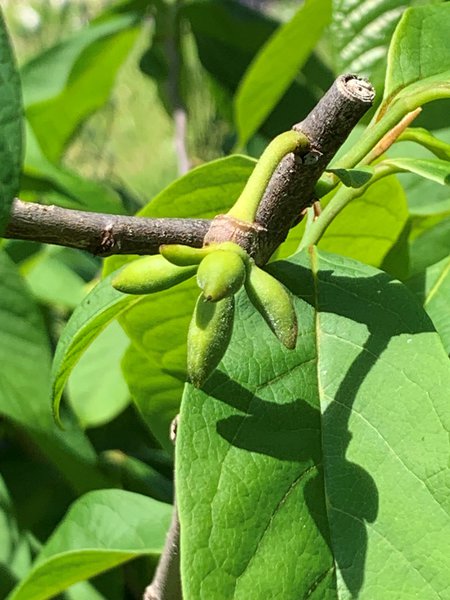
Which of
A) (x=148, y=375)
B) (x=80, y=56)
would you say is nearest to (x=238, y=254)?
(x=148, y=375)

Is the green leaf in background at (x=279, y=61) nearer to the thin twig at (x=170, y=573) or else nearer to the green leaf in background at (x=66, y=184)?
the green leaf in background at (x=66, y=184)

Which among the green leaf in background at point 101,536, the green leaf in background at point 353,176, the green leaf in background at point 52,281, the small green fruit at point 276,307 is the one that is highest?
the green leaf in background at point 353,176

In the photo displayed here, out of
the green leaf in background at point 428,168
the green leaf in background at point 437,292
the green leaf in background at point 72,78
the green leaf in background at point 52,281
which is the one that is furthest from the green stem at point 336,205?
the green leaf in background at point 72,78

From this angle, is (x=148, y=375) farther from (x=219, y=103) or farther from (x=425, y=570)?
(x=219, y=103)

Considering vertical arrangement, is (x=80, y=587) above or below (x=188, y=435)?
below

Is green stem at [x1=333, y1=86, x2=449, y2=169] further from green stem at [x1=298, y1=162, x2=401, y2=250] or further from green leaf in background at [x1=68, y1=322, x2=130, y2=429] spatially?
green leaf in background at [x1=68, y1=322, x2=130, y2=429]

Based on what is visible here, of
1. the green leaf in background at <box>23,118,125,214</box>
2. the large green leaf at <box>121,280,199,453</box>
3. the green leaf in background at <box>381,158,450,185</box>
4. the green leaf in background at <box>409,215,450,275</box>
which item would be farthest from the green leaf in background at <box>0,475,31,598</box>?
the green leaf in background at <box>381,158,450,185</box>

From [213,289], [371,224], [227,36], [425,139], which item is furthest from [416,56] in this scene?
[227,36]
